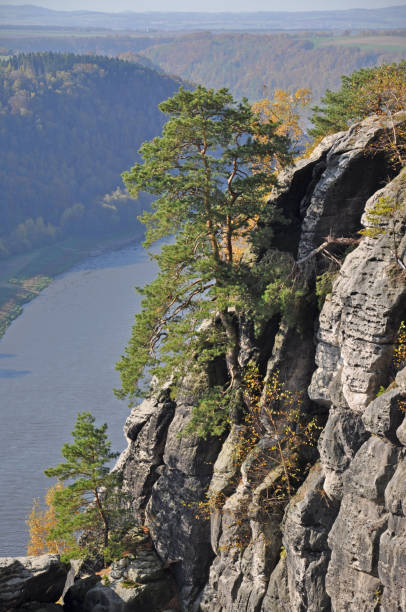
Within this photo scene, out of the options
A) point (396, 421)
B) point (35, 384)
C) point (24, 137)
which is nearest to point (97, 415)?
point (35, 384)

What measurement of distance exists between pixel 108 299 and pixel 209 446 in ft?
262

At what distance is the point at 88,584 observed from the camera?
2469cm

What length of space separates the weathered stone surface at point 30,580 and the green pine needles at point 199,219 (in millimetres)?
7097

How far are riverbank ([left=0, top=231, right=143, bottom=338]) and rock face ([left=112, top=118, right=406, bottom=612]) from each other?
73.9 meters

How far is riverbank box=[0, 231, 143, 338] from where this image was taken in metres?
104

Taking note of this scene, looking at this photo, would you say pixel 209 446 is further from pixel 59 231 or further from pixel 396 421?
pixel 59 231

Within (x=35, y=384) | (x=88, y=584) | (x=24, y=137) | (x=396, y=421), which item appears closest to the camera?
(x=396, y=421)

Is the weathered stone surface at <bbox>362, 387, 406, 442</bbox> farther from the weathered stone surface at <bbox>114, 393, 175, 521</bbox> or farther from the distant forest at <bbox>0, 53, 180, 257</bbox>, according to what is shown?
the distant forest at <bbox>0, 53, 180, 257</bbox>

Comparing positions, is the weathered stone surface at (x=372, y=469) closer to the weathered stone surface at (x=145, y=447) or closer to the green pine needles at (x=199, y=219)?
the green pine needles at (x=199, y=219)

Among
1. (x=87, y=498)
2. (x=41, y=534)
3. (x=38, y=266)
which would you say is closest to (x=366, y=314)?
(x=87, y=498)

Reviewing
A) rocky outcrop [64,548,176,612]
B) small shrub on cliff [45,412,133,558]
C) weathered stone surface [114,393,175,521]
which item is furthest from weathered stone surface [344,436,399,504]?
small shrub on cliff [45,412,133,558]

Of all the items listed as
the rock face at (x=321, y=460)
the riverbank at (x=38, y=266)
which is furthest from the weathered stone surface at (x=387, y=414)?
the riverbank at (x=38, y=266)

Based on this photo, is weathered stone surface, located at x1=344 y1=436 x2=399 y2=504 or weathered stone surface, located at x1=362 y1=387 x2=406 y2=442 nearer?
weathered stone surface, located at x1=362 y1=387 x2=406 y2=442

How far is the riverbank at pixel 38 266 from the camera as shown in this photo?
10443 centimetres
